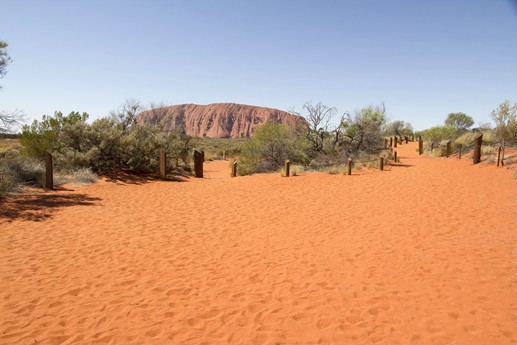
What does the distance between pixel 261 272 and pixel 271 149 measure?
15255mm

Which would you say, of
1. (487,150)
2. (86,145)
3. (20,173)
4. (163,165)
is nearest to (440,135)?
(487,150)

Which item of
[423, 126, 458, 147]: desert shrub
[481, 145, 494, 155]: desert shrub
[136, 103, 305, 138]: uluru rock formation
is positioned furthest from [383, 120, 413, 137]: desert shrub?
[136, 103, 305, 138]: uluru rock formation

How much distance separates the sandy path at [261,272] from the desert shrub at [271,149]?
9.82 m

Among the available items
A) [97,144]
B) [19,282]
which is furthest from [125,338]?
[97,144]

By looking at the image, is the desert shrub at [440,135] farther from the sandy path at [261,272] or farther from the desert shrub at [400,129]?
the sandy path at [261,272]

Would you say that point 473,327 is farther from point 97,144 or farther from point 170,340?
point 97,144

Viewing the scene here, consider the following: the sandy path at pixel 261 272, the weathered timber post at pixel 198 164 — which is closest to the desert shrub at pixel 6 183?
the sandy path at pixel 261 272

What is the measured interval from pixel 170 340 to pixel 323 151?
19.1 m

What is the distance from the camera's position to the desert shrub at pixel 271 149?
64.7 ft

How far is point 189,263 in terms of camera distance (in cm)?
552

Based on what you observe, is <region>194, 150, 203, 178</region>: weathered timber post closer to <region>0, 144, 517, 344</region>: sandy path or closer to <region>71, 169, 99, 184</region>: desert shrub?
<region>71, 169, 99, 184</region>: desert shrub

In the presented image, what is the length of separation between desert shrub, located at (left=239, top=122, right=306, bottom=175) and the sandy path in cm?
982

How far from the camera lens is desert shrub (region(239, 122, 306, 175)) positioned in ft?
64.7

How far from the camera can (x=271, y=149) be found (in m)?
20.0
